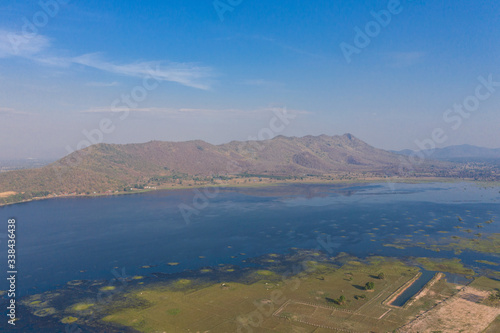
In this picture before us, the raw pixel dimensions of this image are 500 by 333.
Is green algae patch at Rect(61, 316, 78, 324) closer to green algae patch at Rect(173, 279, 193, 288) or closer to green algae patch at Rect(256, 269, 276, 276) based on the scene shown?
green algae patch at Rect(173, 279, 193, 288)

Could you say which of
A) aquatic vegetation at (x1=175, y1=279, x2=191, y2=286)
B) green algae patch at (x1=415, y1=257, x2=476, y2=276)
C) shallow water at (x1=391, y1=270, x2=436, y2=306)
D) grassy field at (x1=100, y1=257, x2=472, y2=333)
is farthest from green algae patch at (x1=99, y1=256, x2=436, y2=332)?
green algae patch at (x1=415, y1=257, x2=476, y2=276)

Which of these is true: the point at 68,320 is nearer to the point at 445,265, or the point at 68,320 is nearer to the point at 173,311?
the point at 173,311

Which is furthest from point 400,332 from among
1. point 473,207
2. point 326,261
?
point 473,207

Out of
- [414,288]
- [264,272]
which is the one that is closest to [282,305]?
[264,272]

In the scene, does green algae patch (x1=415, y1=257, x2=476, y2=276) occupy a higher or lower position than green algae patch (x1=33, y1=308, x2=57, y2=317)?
lower

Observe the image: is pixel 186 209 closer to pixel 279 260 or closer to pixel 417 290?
pixel 279 260

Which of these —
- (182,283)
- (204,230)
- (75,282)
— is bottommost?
(182,283)
